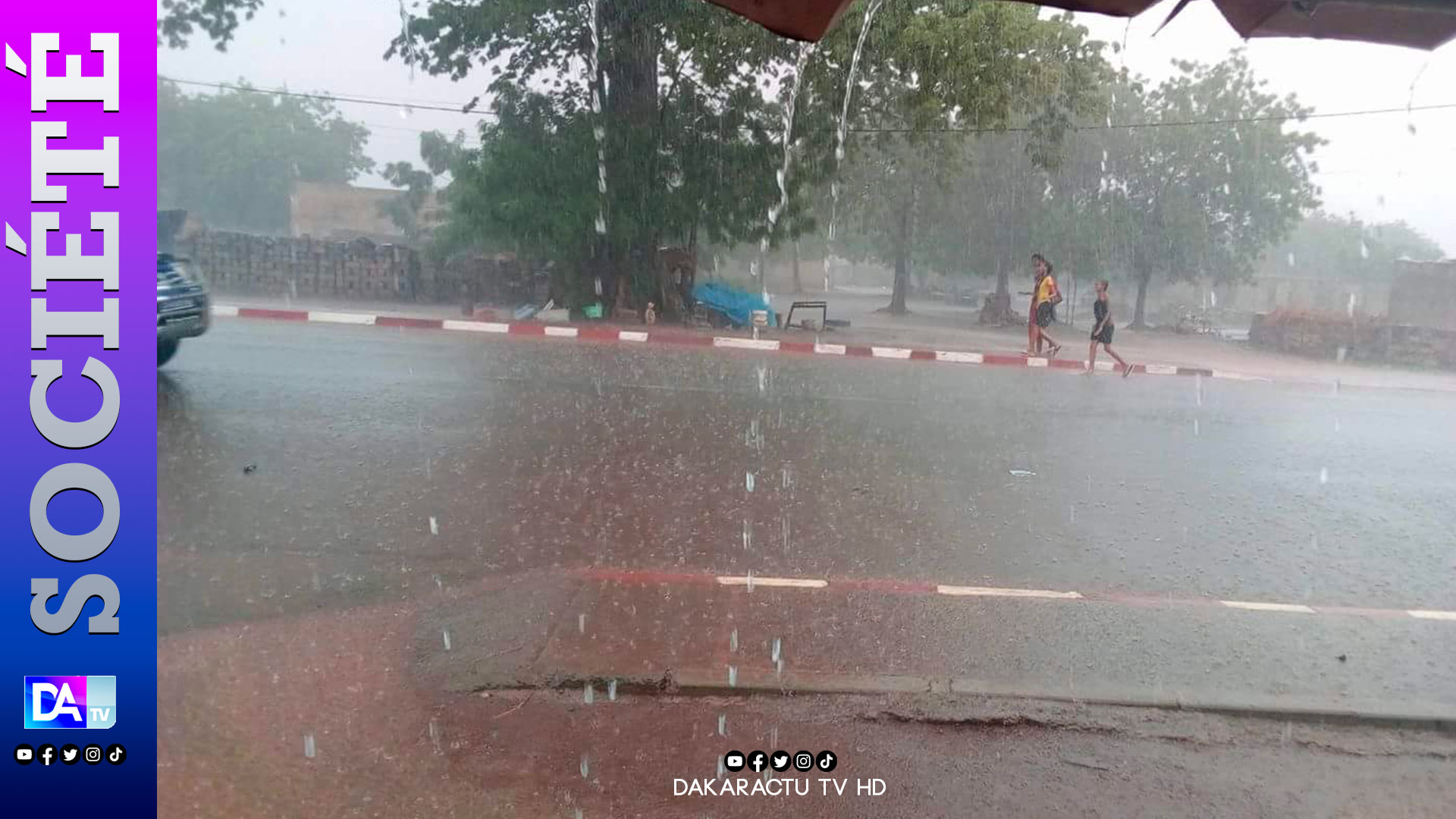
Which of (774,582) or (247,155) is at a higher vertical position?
(247,155)

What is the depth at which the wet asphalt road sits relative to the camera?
14.5 feet

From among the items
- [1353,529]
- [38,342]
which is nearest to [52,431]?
[38,342]

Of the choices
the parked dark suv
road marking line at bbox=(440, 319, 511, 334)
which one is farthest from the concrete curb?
road marking line at bbox=(440, 319, 511, 334)

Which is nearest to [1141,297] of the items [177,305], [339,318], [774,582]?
[339,318]

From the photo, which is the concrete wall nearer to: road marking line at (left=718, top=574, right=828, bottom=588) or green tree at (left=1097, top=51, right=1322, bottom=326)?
green tree at (left=1097, top=51, right=1322, bottom=326)

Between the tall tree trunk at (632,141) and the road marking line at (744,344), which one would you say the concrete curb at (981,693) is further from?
the tall tree trunk at (632,141)

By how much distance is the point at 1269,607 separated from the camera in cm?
489

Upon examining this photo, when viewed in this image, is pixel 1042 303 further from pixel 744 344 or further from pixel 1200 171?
pixel 1200 171

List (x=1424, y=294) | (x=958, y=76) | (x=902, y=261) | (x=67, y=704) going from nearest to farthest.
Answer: (x=67, y=704), (x=958, y=76), (x=1424, y=294), (x=902, y=261)

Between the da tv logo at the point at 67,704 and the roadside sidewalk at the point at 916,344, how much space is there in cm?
1401

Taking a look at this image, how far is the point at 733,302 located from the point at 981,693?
17.9 metres

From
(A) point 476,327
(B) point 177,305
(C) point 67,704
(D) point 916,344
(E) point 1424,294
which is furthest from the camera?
(E) point 1424,294

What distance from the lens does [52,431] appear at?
3037 mm

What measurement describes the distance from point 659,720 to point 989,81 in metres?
14.3
